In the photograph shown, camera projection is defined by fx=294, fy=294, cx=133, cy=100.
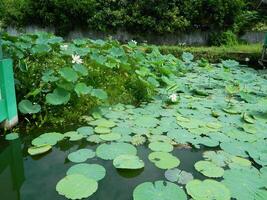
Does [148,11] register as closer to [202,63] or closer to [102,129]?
[202,63]

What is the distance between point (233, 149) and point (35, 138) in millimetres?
1817

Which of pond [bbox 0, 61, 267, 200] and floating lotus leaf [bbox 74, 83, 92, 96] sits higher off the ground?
floating lotus leaf [bbox 74, 83, 92, 96]

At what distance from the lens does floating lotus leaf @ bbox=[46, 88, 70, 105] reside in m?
3.04


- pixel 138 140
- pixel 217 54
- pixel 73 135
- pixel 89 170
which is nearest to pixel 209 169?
pixel 138 140

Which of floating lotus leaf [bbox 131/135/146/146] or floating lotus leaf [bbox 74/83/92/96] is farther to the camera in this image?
floating lotus leaf [bbox 74/83/92/96]

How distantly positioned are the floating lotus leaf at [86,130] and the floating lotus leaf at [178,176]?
3.14ft

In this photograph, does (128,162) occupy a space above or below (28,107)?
below

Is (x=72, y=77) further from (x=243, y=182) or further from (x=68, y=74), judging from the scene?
(x=243, y=182)

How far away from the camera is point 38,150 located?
8.30 ft

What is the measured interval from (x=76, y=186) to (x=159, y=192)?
55cm

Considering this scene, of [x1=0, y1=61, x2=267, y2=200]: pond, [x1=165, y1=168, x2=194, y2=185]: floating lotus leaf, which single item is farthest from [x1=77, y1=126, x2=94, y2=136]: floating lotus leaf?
[x1=165, y1=168, x2=194, y2=185]: floating lotus leaf

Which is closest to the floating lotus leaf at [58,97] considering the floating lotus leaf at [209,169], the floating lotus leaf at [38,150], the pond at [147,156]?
the pond at [147,156]

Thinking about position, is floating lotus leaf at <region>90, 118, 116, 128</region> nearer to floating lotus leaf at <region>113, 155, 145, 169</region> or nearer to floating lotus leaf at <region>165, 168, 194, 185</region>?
floating lotus leaf at <region>113, 155, 145, 169</region>

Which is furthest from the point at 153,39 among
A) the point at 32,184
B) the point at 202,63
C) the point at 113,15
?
the point at 32,184
